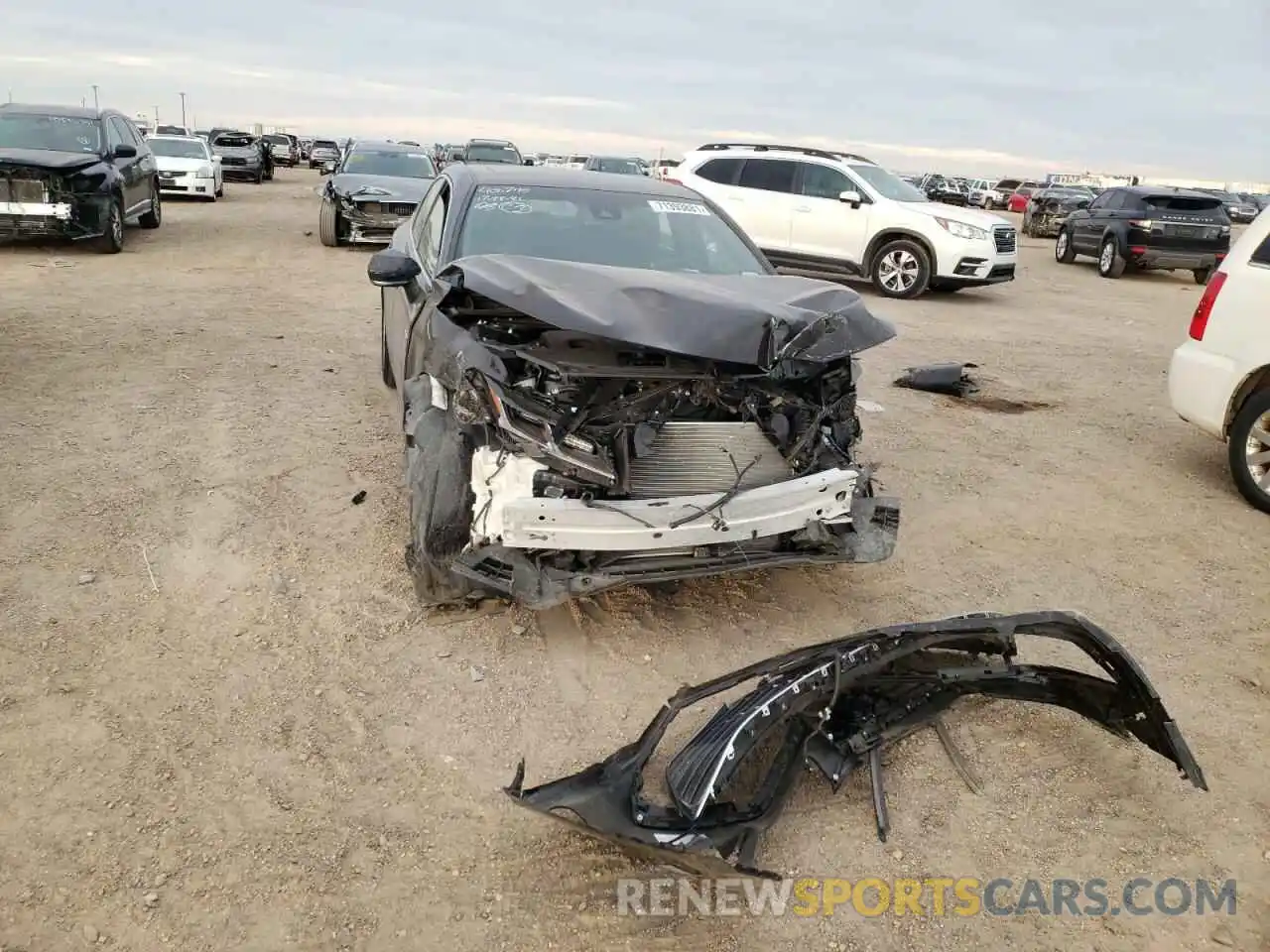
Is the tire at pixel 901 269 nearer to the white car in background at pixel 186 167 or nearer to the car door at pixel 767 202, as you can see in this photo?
the car door at pixel 767 202

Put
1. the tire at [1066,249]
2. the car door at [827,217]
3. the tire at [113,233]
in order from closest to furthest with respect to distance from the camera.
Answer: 1. the tire at [113,233]
2. the car door at [827,217]
3. the tire at [1066,249]

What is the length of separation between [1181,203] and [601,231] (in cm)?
1533

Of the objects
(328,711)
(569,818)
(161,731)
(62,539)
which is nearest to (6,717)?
(161,731)

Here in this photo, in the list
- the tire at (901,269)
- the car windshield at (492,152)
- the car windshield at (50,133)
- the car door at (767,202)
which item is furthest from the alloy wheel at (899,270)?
the car windshield at (492,152)

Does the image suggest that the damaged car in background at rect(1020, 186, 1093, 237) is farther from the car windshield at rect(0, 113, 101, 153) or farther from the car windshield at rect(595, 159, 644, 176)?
the car windshield at rect(0, 113, 101, 153)

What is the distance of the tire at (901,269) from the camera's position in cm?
1284

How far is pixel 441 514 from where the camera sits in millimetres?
3369

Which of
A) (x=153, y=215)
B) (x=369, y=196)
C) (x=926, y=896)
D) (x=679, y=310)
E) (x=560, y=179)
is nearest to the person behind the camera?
(x=926, y=896)

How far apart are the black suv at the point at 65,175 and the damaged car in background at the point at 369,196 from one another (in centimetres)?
272

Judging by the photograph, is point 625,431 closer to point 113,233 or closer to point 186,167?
point 113,233

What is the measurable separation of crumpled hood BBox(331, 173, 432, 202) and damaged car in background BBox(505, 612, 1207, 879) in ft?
38.3

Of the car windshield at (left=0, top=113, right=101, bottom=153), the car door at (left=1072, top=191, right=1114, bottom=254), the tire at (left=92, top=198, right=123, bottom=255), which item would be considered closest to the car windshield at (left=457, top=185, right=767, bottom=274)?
the tire at (left=92, top=198, right=123, bottom=255)

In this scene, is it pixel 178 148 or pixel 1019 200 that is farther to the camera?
pixel 1019 200

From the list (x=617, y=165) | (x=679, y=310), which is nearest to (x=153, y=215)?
(x=617, y=165)
